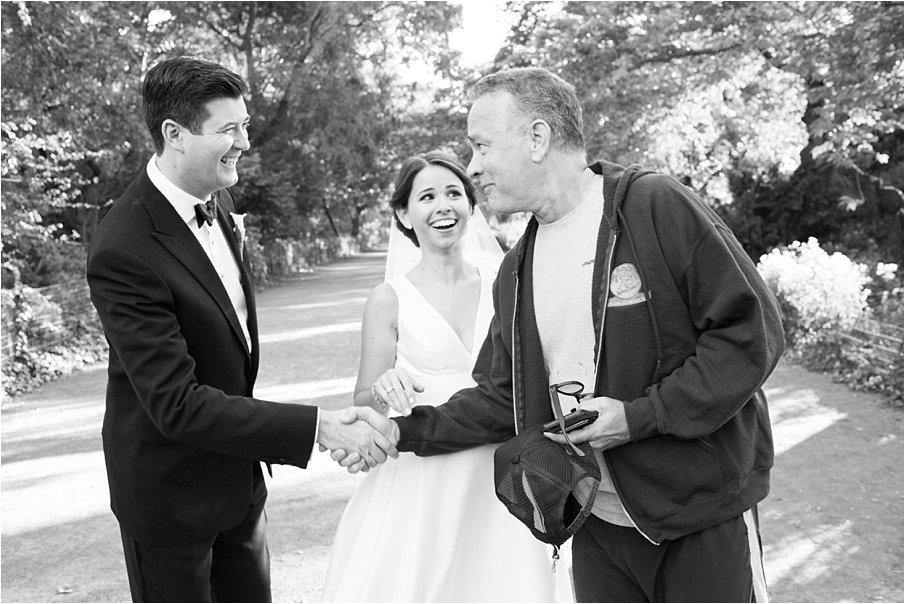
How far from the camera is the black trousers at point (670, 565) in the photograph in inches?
94.7

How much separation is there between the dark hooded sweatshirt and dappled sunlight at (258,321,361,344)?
40.7ft

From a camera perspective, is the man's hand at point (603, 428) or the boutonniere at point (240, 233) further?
the boutonniere at point (240, 233)

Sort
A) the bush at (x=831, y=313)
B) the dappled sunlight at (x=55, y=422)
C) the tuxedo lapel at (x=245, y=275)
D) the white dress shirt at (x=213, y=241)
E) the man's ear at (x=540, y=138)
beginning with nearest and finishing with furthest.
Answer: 1. the man's ear at (x=540, y=138)
2. the white dress shirt at (x=213, y=241)
3. the tuxedo lapel at (x=245, y=275)
4. the dappled sunlight at (x=55, y=422)
5. the bush at (x=831, y=313)

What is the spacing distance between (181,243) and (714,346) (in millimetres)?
1754

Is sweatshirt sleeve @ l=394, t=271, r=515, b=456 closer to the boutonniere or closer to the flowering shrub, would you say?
the boutonniere

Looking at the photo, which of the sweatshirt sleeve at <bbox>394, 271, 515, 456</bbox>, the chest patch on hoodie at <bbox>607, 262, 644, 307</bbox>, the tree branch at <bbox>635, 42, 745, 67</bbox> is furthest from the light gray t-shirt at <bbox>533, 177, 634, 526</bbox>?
the tree branch at <bbox>635, 42, 745, 67</bbox>

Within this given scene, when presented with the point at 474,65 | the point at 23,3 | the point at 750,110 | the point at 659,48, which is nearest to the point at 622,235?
the point at 23,3

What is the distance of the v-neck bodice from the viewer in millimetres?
3932

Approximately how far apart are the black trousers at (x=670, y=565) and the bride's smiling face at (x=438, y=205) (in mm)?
1706

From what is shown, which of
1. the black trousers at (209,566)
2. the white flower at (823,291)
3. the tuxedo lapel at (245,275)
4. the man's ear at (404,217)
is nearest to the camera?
the black trousers at (209,566)

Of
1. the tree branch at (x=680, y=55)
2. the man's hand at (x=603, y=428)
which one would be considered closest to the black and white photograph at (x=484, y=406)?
the man's hand at (x=603, y=428)

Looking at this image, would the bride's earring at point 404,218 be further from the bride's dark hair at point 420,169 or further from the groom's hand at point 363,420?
the groom's hand at point 363,420

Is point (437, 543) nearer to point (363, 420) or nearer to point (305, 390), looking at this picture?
point (363, 420)

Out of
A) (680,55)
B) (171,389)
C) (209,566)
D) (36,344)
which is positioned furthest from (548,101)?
(680,55)
